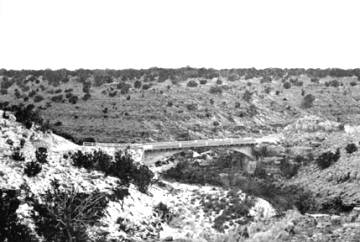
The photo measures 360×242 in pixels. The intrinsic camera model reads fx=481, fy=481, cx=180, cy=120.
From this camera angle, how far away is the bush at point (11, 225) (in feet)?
73.5

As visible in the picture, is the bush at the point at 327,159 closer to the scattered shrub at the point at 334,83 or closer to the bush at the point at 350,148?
the bush at the point at 350,148

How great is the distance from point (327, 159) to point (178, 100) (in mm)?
31389

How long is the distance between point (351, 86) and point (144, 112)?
42.6 metres

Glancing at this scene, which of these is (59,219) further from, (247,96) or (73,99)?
(247,96)

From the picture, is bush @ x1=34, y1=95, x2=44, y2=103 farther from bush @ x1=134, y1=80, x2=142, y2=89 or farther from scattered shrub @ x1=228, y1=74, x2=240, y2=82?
scattered shrub @ x1=228, y1=74, x2=240, y2=82

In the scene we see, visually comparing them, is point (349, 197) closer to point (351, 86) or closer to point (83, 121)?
point (83, 121)

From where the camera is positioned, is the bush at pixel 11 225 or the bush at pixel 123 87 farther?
the bush at pixel 123 87

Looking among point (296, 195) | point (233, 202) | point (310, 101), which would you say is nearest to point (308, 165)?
point (296, 195)

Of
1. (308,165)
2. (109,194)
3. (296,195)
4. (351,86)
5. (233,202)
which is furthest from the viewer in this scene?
(351,86)

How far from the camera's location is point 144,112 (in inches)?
2638

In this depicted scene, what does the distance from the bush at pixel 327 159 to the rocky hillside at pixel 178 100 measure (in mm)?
19835

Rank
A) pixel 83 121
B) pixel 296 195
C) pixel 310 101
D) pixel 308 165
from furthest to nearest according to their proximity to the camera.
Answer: pixel 310 101 → pixel 83 121 → pixel 308 165 → pixel 296 195

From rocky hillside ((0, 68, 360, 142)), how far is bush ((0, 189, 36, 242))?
107ft

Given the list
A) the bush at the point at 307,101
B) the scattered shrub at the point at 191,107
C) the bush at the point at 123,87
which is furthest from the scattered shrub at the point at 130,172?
the bush at the point at 307,101
